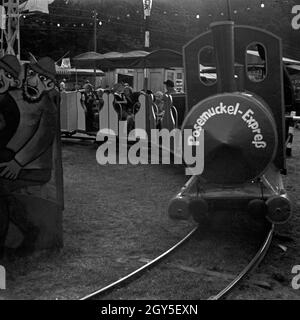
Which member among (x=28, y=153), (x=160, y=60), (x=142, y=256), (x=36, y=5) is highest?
(x=36, y=5)

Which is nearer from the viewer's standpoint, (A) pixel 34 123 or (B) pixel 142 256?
(A) pixel 34 123

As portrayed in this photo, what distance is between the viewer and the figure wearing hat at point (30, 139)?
4.66 m

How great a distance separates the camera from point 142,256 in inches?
201

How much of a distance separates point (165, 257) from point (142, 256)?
0.27 m

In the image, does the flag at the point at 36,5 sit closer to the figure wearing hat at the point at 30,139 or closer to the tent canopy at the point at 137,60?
the tent canopy at the point at 137,60

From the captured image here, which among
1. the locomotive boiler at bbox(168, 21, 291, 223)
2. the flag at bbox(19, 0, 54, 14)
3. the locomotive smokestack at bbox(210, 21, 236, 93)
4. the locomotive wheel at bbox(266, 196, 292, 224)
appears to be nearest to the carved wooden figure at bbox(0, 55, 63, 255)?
the locomotive boiler at bbox(168, 21, 291, 223)

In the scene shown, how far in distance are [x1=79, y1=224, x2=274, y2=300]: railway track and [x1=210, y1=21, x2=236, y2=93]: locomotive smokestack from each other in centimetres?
167

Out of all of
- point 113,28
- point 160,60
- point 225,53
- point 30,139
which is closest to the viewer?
point 30,139

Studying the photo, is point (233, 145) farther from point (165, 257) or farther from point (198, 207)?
point (165, 257)

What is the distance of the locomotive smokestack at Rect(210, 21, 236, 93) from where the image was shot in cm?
506

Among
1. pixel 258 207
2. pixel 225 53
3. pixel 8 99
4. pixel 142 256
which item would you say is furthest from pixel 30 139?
pixel 258 207

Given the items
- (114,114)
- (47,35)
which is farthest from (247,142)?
(47,35)

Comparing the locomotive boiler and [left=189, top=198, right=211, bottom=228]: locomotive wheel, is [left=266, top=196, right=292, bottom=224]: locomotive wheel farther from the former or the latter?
[left=189, top=198, right=211, bottom=228]: locomotive wheel

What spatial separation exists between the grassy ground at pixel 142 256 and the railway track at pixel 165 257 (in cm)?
6
